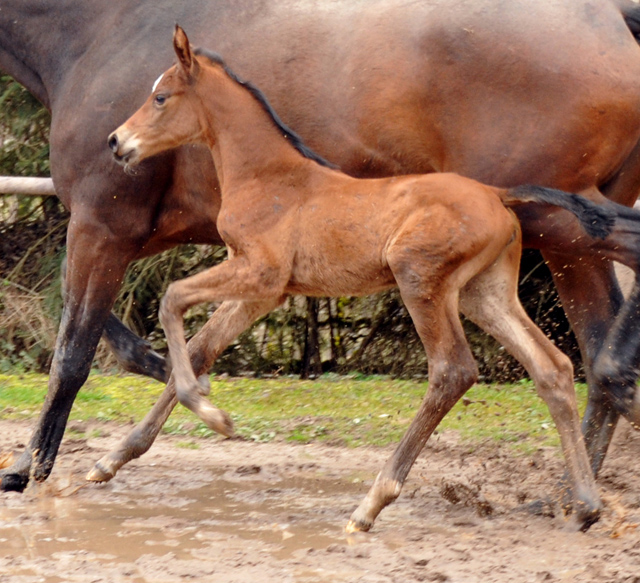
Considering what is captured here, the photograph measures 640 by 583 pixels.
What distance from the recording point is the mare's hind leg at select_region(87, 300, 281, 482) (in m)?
4.40

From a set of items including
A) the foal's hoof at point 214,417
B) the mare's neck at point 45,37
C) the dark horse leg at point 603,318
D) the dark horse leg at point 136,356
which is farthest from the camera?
the dark horse leg at point 136,356

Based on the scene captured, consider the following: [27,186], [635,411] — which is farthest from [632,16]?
[27,186]

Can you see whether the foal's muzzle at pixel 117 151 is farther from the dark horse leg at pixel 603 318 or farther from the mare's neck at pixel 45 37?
the dark horse leg at pixel 603 318

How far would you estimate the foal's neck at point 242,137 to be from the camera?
412 centimetres

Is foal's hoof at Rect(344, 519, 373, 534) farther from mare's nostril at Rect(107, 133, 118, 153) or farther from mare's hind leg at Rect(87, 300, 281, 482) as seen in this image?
mare's nostril at Rect(107, 133, 118, 153)

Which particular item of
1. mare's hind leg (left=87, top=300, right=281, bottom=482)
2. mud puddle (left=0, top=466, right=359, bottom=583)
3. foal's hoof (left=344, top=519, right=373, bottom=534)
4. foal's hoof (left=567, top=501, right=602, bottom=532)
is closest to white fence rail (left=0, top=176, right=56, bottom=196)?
mare's hind leg (left=87, top=300, right=281, bottom=482)

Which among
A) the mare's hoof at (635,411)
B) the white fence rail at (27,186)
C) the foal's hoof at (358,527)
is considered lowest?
the white fence rail at (27,186)

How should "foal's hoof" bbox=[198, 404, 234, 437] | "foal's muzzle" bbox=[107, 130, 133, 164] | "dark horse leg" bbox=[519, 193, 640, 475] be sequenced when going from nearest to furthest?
"foal's hoof" bbox=[198, 404, 234, 437] < "dark horse leg" bbox=[519, 193, 640, 475] < "foal's muzzle" bbox=[107, 130, 133, 164]

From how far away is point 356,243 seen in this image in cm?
385

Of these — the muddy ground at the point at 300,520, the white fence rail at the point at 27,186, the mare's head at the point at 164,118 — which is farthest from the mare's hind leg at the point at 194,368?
the white fence rail at the point at 27,186

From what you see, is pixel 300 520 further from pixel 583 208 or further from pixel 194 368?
pixel 583 208

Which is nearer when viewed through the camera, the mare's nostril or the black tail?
the mare's nostril

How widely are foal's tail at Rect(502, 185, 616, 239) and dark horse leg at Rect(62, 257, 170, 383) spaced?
2.15 meters

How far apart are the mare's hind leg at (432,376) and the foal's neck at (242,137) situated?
2.50 ft
